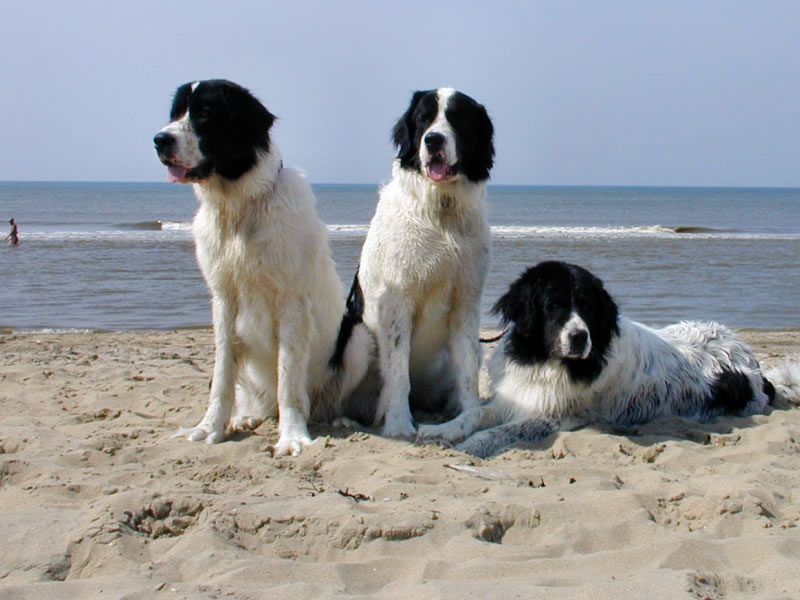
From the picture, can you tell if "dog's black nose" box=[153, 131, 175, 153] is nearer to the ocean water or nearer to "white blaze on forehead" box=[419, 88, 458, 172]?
"white blaze on forehead" box=[419, 88, 458, 172]

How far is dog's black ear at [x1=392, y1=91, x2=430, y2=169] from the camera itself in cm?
479

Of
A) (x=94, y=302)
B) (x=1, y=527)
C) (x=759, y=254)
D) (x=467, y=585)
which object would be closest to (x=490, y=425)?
(x=467, y=585)

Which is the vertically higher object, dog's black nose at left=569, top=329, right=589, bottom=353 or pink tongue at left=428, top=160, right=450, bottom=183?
pink tongue at left=428, top=160, right=450, bottom=183

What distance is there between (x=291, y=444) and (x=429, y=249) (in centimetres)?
131

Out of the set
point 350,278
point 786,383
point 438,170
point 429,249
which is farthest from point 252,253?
point 350,278

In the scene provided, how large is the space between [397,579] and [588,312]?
2.30m

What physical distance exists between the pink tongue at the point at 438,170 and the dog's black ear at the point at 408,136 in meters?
0.15

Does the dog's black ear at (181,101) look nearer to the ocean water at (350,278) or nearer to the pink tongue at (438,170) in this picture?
the pink tongue at (438,170)

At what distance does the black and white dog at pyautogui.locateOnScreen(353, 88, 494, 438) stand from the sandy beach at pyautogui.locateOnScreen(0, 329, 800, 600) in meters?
0.56

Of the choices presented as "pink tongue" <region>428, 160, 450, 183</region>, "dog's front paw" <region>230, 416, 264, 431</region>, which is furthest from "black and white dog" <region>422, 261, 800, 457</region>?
"dog's front paw" <region>230, 416, 264, 431</region>

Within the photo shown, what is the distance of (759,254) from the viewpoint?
19344 mm

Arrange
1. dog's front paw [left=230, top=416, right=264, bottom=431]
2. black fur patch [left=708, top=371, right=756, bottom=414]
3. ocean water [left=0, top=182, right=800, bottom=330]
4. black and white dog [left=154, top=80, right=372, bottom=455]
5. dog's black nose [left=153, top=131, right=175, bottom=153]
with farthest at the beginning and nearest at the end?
ocean water [left=0, top=182, right=800, bottom=330] → black fur patch [left=708, top=371, right=756, bottom=414] → dog's front paw [left=230, top=416, right=264, bottom=431] → black and white dog [left=154, top=80, right=372, bottom=455] → dog's black nose [left=153, top=131, right=175, bottom=153]

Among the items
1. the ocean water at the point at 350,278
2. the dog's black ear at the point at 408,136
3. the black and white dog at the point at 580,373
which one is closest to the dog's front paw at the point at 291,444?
the black and white dog at the point at 580,373

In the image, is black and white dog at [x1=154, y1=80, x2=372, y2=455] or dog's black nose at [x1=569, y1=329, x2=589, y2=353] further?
dog's black nose at [x1=569, y1=329, x2=589, y2=353]
